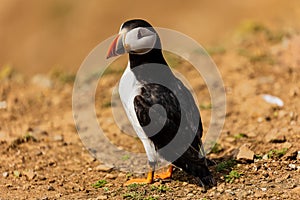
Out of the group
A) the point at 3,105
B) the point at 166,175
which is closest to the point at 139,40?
the point at 166,175

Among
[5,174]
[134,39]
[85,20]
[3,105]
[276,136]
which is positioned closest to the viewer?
[134,39]

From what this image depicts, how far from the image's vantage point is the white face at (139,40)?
657 centimetres

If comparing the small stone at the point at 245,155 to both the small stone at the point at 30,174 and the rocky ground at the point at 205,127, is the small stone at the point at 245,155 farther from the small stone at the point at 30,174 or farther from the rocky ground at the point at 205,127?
the small stone at the point at 30,174

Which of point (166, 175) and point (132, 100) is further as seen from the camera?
point (166, 175)

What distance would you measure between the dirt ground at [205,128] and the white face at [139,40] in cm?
164

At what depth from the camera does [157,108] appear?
6.35 m

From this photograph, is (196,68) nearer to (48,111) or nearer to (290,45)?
(290,45)

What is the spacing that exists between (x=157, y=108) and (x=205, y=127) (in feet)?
8.07

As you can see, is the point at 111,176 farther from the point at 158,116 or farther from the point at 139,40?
the point at 139,40

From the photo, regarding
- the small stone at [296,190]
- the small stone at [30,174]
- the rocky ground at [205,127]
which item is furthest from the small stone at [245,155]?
the small stone at [30,174]

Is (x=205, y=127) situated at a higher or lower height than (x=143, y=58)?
lower

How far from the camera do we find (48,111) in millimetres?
9727

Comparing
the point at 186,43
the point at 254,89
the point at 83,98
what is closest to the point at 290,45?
the point at 254,89

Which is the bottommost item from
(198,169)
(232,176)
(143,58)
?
(232,176)
